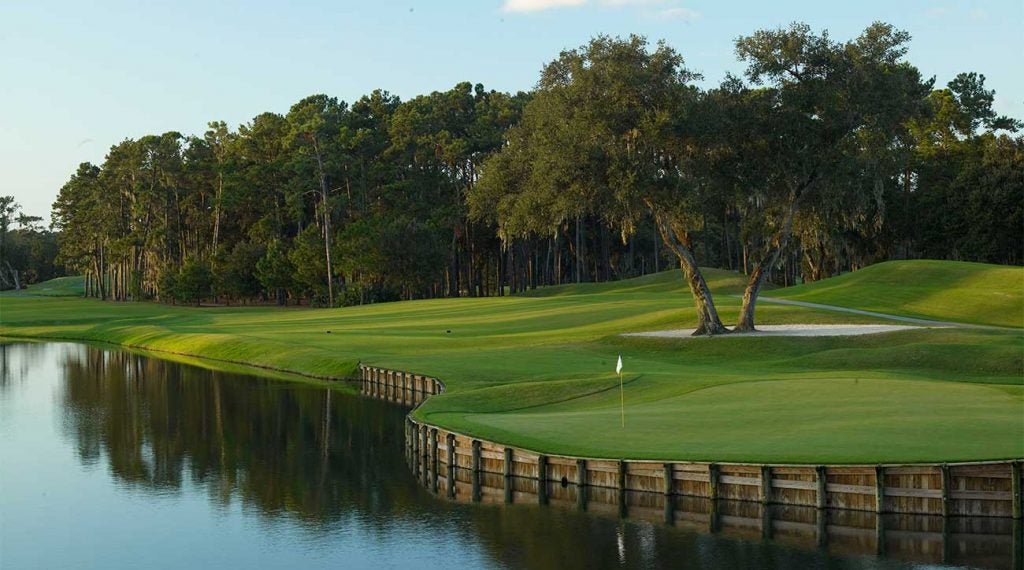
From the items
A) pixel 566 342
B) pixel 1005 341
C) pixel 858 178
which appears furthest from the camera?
pixel 566 342

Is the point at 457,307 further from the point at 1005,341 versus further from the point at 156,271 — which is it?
the point at 156,271

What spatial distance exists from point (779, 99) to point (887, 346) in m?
13.6

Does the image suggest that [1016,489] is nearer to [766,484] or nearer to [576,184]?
[766,484]

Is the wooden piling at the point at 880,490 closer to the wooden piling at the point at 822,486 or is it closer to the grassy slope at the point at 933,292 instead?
the wooden piling at the point at 822,486

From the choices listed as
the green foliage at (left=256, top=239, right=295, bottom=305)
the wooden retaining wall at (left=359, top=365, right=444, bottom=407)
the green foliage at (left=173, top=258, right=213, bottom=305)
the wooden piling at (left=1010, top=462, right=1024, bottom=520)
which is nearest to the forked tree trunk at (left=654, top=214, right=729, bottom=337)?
the wooden retaining wall at (left=359, top=365, right=444, bottom=407)

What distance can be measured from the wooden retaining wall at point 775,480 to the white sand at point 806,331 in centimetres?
2829

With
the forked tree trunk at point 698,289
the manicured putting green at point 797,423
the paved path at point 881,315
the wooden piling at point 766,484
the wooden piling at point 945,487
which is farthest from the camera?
the paved path at point 881,315

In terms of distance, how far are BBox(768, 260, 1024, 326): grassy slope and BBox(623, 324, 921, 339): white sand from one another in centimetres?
1071

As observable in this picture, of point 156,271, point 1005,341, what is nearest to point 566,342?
point 1005,341

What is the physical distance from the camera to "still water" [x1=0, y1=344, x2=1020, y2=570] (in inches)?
A: 1007

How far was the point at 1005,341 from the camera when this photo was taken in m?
51.0

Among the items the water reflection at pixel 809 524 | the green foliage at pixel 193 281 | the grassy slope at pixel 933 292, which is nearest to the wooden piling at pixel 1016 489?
the water reflection at pixel 809 524

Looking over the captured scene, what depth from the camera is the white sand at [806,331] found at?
58312 mm

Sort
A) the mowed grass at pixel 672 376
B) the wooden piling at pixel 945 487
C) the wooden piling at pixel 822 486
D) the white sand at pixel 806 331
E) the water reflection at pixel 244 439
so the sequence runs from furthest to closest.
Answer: the white sand at pixel 806 331, the water reflection at pixel 244 439, the mowed grass at pixel 672 376, the wooden piling at pixel 822 486, the wooden piling at pixel 945 487
